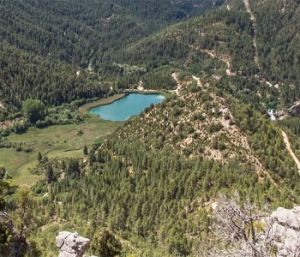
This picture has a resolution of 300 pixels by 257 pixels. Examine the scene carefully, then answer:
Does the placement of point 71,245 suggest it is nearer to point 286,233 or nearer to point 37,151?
point 286,233

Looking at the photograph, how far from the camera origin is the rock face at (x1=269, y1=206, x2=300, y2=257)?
38.3 m

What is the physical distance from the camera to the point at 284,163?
116 m

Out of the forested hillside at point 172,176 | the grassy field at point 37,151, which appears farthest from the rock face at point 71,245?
the grassy field at point 37,151

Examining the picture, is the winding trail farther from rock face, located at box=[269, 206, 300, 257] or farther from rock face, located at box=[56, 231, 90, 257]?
rock face, located at box=[269, 206, 300, 257]

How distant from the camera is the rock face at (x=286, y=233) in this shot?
38.3 meters

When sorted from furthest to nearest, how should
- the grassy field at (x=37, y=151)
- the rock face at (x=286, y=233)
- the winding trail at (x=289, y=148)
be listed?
the grassy field at (x=37, y=151), the winding trail at (x=289, y=148), the rock face at (x=286, y=233)

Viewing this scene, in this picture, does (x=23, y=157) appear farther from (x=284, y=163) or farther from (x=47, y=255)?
(x=47, y=255)

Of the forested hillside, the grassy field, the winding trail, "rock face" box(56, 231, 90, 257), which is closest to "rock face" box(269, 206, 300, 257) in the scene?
"rock face" box(56, 231, 90, 257)

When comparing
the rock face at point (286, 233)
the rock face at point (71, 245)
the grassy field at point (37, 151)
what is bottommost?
the grassy field at point (37, 151)

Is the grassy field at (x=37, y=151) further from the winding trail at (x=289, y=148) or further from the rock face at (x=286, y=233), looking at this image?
the rock face at (x=286, y=233)

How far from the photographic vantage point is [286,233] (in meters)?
43.4

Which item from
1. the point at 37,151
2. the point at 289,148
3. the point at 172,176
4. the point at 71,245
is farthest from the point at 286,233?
the point at 37,151

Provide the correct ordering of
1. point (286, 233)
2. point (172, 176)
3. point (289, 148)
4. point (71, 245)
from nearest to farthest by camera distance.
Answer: point (286, 233), point (71, 245), point (172, 176), point (289, 148)

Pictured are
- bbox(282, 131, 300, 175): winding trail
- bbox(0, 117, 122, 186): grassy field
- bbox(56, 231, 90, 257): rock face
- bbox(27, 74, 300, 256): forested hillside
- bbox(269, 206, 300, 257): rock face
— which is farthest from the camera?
bbox(0, 117, 122, 186): grassy field
